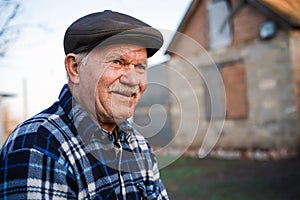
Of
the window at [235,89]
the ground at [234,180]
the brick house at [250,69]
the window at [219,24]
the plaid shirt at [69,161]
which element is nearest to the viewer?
the plaid shirt at [69,161]

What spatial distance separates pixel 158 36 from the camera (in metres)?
1.09

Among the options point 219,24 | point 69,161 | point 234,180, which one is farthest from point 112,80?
point 219,24

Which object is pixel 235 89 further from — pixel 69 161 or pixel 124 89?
pixel 69 161

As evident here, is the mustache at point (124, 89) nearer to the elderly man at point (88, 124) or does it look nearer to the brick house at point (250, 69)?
the elderly man at point (88, 124)

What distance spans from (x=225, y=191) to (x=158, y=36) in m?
3.80

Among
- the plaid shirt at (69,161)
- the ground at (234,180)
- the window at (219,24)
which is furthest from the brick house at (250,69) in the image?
the plaid shirt at (69,161)

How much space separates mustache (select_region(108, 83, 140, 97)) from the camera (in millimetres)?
1028

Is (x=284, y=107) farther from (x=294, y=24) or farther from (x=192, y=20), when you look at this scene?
(x=192, y=20)

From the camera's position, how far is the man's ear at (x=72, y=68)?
106cm

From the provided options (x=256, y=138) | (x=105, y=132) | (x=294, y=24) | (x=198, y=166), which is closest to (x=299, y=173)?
(x=198, y=166)

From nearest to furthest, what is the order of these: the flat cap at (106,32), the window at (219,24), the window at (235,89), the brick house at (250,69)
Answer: the flat cap at (106,32), the brick house at (250,69), the window at (235,89), the window at (219,24)

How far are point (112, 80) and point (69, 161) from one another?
25 centimetres

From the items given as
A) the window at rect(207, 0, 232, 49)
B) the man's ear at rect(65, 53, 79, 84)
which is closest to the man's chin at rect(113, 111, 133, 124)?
the man's ear at rect(65, 53, 79, 84)

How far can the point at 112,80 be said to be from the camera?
3.35 feet
